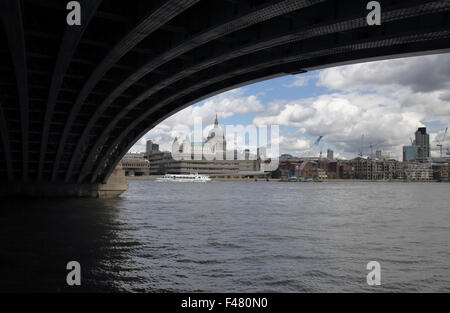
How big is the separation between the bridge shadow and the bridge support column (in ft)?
50.5

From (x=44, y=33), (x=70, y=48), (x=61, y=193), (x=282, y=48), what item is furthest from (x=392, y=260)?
(x=61, y=193)

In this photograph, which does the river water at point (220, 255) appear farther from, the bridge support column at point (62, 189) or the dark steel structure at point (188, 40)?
the bridge support column at point (62, 189)

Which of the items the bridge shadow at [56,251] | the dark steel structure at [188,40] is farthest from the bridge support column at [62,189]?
the dark steel structure at [188,40]

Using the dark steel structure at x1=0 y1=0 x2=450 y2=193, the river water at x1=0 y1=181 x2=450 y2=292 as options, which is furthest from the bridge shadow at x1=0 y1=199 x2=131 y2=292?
the dark steel structure at x1=0 y1=0 x2=450 y2=193

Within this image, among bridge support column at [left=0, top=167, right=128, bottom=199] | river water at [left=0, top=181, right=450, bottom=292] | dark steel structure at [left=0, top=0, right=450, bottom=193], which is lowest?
river water at [left=0, top=181, right=450, bottom=292]

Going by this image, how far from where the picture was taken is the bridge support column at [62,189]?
4228 centimetres

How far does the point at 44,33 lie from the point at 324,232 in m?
17.3

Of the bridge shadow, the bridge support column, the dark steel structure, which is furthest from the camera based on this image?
the bridge support column

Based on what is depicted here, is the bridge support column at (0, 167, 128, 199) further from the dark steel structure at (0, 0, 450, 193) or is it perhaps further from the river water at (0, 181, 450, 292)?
the river water at (0, 181, 450, 292)

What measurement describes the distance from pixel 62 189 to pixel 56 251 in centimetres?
3187

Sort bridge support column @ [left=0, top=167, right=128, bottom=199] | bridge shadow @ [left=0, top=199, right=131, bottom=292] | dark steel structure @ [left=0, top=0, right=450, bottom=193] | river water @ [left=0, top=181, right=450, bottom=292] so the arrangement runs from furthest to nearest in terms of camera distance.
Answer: bridge support column @ [left=0, top=167, right=128, bottom=199] → dark steel structure @ [left=0, top=0, right=450, bottom=193] → river water @ [left=0, top=181, right=450, bottom=292] → bridge shadow @ [left=0, top=199, right=131, bottom=292]

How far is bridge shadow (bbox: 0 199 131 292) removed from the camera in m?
11.0

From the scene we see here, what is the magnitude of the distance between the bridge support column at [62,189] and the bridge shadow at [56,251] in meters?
15.4

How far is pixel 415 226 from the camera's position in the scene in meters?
26.0
